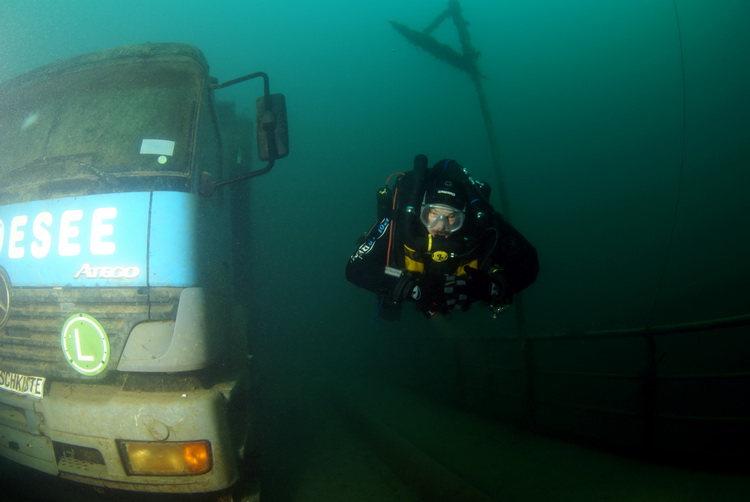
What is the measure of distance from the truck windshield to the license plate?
1118 millimetres

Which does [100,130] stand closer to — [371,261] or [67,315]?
[67,315]

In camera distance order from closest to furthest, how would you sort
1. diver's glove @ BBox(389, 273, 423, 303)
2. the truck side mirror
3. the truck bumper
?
the truck bumper, the truck side mirror, diver's glove @ BBox(389, 273, 423, 303)

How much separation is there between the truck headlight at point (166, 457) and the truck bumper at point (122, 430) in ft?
0.07

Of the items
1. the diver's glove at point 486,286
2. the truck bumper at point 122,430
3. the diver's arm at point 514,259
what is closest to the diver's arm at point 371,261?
the diver's glove at point 486,286

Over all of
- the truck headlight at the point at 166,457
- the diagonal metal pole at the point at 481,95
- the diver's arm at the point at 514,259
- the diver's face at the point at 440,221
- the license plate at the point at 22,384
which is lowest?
the truck headlight at the point at 166,457

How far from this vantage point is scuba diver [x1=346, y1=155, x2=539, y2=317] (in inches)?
119

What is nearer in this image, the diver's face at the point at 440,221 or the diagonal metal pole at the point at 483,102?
the diver's face at the point at 440,221

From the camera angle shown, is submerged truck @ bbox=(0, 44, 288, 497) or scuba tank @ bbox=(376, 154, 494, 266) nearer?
submerged truck @ bbox=(0, 44, 288, 497)

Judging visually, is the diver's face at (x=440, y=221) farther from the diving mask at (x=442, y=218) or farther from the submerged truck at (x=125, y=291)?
the submerged truck at (x=125, y=291)

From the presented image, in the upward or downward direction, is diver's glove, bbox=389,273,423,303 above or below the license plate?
above

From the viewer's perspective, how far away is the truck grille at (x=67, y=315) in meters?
2.08

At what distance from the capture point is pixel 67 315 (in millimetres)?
2141

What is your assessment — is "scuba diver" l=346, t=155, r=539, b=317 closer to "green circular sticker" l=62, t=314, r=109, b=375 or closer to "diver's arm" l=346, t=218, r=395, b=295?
"diver's arm" l=346, t=218, r=395, b=295

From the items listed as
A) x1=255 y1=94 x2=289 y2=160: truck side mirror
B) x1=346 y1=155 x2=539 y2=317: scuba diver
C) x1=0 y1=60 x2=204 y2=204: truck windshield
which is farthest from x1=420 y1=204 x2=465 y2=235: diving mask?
x1=0 y1=60 x2=204 y2=204: truck windshield
